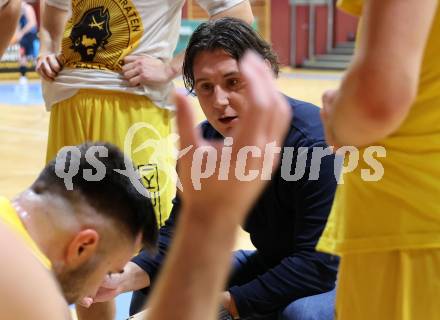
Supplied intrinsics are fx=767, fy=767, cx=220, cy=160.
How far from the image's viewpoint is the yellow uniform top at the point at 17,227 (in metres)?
1.29

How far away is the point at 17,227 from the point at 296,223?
1191 millimetres

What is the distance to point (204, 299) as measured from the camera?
88 cm

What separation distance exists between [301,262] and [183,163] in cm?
148

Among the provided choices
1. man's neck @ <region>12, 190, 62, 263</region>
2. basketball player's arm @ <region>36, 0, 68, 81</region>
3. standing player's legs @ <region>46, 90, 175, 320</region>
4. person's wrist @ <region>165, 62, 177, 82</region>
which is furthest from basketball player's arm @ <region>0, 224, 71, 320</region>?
basketball player's arm @ <region>36, 0, 68, 81</region>

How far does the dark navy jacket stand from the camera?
2.32m

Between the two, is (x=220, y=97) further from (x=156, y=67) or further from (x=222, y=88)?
(x=156, y=67)

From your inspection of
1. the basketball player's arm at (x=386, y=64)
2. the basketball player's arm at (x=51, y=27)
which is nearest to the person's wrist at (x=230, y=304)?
the basketball player's arm at (x=386, y=64)

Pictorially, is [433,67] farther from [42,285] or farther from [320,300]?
[320,300]

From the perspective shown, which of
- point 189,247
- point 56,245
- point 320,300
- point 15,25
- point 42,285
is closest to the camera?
point 189,247

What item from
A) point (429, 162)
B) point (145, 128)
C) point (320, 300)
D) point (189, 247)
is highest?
point (189, 247)

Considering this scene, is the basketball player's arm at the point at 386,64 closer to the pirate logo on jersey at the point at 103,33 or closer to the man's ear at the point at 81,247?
the man's ear at the point at 81,247

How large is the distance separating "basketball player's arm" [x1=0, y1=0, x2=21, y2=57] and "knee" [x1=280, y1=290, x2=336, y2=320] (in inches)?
64.9

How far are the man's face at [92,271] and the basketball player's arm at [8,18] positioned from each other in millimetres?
1900

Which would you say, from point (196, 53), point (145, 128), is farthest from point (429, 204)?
point (145, 128)
